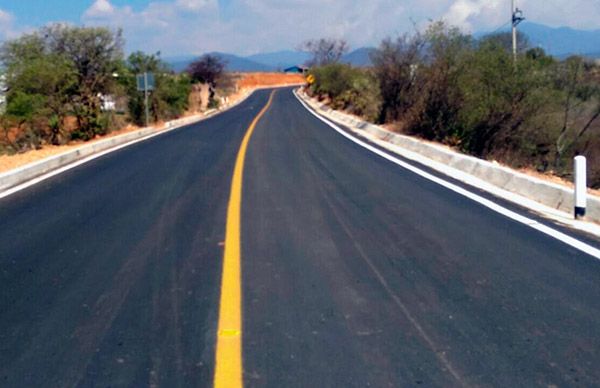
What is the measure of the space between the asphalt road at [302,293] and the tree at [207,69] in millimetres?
62625

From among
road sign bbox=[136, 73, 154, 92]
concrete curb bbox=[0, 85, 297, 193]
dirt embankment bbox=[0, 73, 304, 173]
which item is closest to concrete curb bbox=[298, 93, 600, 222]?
concrete curb bbox=[0, 85, 297, 193]

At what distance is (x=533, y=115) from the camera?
71.2ft

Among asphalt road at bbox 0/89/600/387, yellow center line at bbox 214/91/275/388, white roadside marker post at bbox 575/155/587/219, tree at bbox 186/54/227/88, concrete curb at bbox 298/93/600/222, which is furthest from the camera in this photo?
tree at bbox 186/54/227/88

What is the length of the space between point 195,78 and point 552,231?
6589 cm

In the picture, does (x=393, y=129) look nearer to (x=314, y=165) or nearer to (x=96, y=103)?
(x=314, y=165)

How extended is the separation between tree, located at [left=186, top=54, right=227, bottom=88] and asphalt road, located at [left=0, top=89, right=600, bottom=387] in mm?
62625

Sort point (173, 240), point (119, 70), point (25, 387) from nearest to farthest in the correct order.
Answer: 1. point (25, 387)
2. point (173, 240)
3. point (119, 70)

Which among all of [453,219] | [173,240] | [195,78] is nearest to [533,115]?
[453,219]

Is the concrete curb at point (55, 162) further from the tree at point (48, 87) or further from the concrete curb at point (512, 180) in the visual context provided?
the concrete curb at point (512, 180)

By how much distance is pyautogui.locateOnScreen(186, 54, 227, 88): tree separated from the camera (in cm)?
7431

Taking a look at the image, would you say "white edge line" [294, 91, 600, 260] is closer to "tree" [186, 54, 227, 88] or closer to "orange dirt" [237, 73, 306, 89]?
"tree" [186, 54, 227, 88]

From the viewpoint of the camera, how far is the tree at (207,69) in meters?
74.3

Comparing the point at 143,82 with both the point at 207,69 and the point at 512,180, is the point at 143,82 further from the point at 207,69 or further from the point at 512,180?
the point at 207,69

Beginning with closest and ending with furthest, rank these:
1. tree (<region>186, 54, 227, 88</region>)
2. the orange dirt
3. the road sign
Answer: the road sign < tree (<region>186, 54, 227, 88</region>) < the orange dirt
